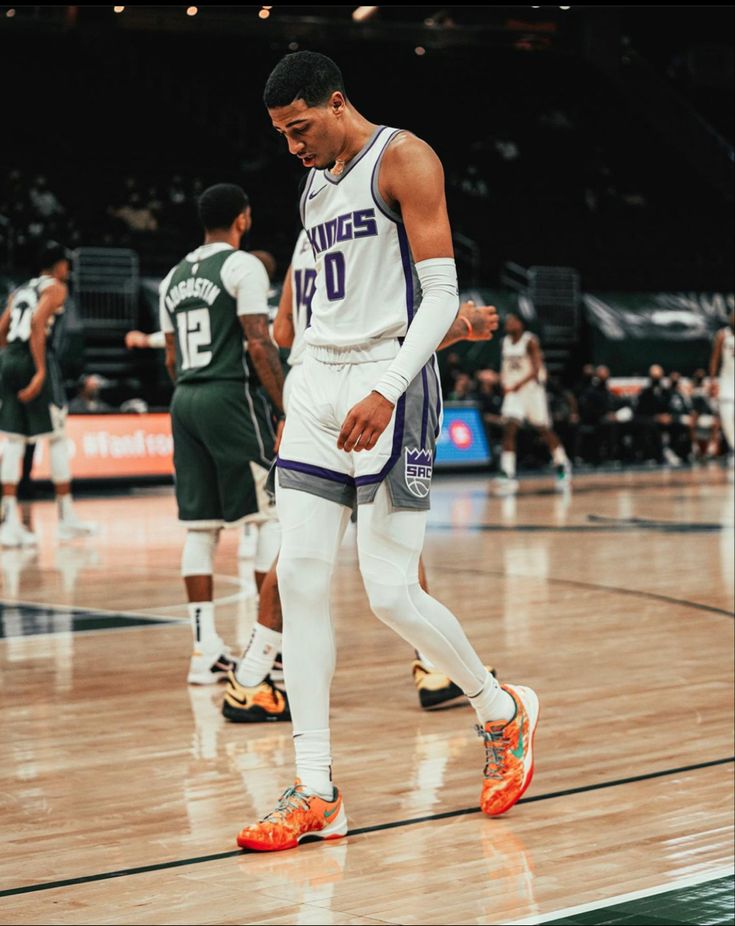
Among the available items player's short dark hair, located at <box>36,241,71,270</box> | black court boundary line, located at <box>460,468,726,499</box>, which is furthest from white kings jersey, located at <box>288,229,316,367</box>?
black court boundary line, located at <box>460,468,726,499</box>

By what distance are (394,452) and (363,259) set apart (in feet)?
1.55

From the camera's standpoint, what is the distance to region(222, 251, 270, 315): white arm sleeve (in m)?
5.60

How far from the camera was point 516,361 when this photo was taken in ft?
59.0

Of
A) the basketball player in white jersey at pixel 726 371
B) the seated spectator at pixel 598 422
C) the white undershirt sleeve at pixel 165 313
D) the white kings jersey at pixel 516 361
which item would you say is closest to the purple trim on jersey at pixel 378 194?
the white undershirt sleeve at pixel 165 313

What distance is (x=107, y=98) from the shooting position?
2427 cm

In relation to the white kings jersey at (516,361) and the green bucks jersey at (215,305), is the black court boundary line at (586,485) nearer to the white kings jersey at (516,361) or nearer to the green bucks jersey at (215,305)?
the white kings jersey at (516,361)

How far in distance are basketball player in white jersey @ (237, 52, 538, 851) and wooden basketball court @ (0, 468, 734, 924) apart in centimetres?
34

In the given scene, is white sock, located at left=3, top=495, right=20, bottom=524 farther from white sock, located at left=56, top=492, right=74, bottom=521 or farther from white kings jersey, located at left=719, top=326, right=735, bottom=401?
white kings jersey, located at left=719, top=326, right=735, bottom=401

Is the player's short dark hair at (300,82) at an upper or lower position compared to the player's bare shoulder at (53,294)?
upper

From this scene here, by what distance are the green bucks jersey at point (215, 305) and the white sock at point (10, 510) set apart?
5.60m

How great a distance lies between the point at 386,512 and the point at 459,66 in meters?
25.9

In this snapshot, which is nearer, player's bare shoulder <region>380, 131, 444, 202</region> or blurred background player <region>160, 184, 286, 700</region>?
player's bare shoulder <region>380, 131, 444, 202</region>

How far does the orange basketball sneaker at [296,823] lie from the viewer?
3.55 m

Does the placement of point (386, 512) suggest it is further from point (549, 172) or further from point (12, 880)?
point (549, 172)
